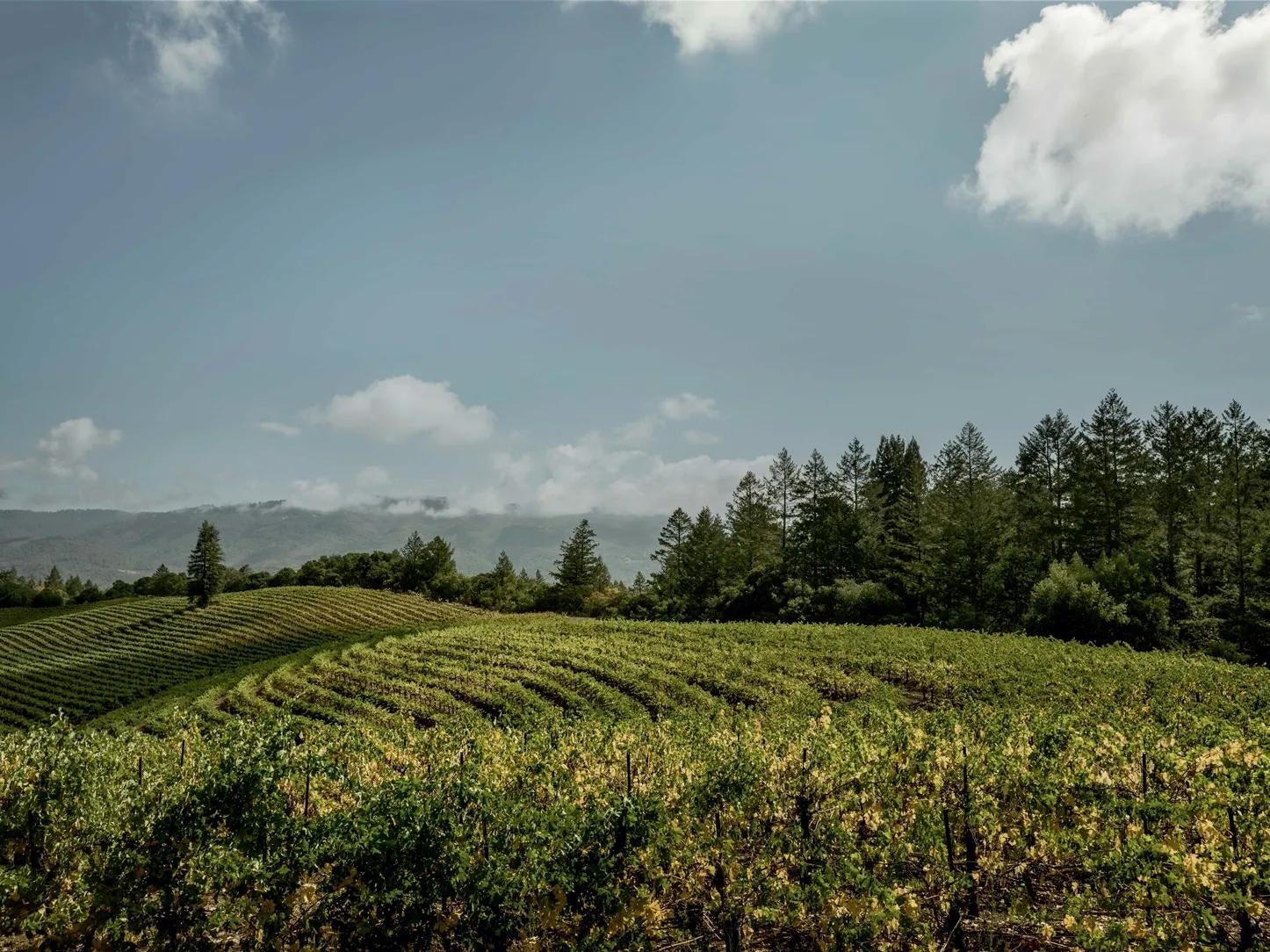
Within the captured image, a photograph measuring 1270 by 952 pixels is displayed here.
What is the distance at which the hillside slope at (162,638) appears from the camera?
178ft

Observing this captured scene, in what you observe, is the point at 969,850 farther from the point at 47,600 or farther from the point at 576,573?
the point at 47,600

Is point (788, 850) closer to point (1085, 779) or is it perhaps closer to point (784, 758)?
point (784, 758)

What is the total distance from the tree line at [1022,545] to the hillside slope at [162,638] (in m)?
29.9

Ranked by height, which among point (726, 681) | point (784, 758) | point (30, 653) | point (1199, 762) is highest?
point (1199, 762)

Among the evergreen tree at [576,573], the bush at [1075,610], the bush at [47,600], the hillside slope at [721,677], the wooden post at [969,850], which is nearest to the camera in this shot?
the wooden post at [969,850]

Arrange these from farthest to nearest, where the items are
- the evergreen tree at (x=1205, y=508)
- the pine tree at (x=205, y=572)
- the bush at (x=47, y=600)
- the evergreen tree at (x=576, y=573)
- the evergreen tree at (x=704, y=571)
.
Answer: the bush at (x=47, y=600)
the pine tree at (x=205, y=572)
the evergreen tree at (x=576, y=573)
the evergreen tree at (x=704, y=571)
the evergreen tree at (x=1205, y=508)

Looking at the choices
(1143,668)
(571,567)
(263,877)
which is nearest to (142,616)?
(571,567)

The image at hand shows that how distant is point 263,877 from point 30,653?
304 ft

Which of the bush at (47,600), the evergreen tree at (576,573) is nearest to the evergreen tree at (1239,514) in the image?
the evergreen tree at (576,573)

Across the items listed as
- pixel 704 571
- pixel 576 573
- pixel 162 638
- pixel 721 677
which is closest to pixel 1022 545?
pixel 704 571

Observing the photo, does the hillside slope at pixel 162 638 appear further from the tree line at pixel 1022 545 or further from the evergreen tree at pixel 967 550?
the evergreen tree at pixel 967 550

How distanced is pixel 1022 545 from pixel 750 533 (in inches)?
1015

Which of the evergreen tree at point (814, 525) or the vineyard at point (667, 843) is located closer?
the vineyard at point (667, 843)

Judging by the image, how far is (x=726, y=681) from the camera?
30219mm
